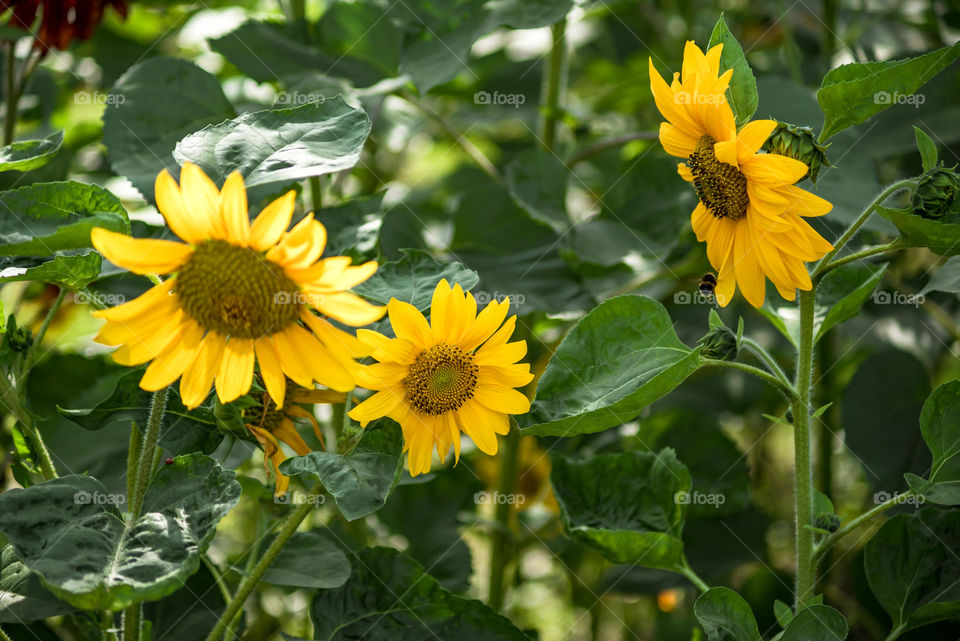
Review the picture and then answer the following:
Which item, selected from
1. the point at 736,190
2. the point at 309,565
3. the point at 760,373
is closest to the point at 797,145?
the point at 736,190

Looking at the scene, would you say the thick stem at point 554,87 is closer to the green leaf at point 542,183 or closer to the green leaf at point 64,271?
the green leaf at point 542,183

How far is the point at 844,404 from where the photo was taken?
1.04 metres

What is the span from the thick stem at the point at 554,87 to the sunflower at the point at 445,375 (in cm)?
49

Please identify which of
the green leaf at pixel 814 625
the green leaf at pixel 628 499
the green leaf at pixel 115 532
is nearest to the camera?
the green leaf at pixel 115 532

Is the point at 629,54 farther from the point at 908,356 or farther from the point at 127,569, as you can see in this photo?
the point at 127,569

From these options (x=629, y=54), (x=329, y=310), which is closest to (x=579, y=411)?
(x=329, y=310)

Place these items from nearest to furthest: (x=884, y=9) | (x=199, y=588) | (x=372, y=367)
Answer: (x=372, y=367) → (x=199, y=588) → (x=884, y=9)

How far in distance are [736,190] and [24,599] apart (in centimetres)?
60

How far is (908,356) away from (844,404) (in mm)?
117

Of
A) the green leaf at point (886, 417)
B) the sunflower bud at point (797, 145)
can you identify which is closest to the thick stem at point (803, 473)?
the sunflower bud at point (797, 145)

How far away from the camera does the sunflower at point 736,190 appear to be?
1.89 feet

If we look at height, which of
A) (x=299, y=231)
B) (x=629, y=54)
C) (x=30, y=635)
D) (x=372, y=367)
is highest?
(x=629, y=54)

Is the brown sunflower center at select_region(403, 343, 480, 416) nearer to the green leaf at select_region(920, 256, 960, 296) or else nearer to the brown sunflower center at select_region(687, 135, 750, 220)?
the brown sunflower center at select_region(687, 135, 750, 220)

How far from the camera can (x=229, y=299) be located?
510 millimetres
